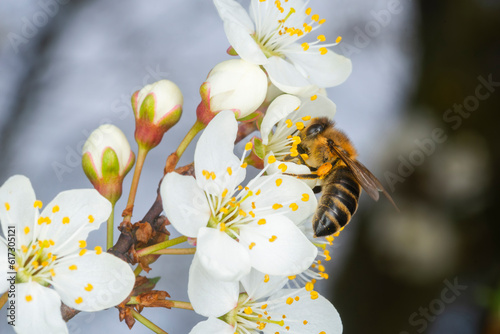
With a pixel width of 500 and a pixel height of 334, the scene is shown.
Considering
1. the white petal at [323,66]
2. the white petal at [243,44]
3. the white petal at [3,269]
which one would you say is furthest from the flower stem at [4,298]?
the white petal at [323,66]

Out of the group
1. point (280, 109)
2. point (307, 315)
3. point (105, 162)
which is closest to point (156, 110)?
point (105, 162)

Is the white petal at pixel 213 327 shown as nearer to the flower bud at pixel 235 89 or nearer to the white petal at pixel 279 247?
the white petal at pixel 279 247

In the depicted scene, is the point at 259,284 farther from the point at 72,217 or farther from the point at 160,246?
the point at 72,217

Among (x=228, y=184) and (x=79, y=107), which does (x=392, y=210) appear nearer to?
(x=79, y=107)

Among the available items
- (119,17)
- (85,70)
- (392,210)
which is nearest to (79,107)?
(85,70)

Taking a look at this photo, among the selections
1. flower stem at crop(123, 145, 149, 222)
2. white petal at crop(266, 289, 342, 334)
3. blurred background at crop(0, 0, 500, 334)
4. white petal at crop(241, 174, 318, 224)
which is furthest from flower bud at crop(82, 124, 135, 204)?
blurred background at crop(0, 0, 500, 334)

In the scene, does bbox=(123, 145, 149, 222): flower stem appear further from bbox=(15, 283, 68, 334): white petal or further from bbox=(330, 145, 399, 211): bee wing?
bbox=(330, 145, 399, 211): bee wing

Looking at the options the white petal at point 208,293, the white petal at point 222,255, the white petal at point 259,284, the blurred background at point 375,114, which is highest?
the white petal at point 222,255
